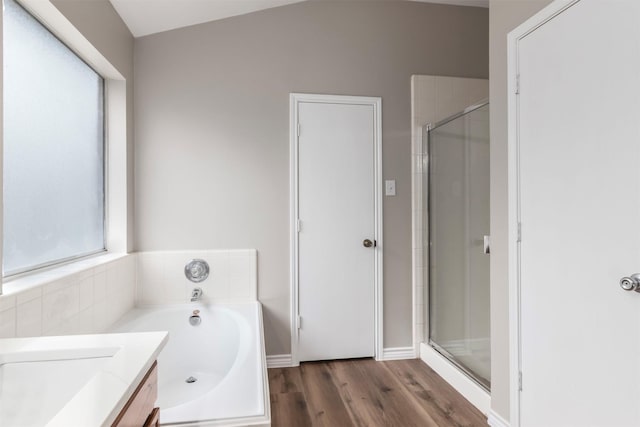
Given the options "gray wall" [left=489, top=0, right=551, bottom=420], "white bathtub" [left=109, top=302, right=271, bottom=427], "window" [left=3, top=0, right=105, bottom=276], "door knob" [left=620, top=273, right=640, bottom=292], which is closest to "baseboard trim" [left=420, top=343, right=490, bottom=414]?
"gray wall" [left=489, top=0, right=551, bottom=420]

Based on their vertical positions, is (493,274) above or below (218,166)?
below

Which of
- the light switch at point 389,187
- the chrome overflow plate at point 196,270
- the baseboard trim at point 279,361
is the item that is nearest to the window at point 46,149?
the chrome overflow plate at point 196,270

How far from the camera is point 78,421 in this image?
601mm

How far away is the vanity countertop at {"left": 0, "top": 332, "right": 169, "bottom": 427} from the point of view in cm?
76

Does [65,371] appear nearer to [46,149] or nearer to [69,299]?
[69,299]

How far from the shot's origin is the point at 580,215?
1327 mm

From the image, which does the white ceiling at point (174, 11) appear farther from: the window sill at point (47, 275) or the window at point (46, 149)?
the window sill at point (47, 275)

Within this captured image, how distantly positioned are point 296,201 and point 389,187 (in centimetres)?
72

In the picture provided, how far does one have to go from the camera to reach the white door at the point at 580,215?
3.80ft

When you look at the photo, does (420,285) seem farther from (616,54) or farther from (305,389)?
(616,54)

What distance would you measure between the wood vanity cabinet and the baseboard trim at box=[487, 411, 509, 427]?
1.63 meters

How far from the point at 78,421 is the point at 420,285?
2454 mm

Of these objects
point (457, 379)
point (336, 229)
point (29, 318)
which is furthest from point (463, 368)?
point (29, 318)

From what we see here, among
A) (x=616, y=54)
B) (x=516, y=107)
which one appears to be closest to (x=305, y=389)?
(x=516, y=107)
